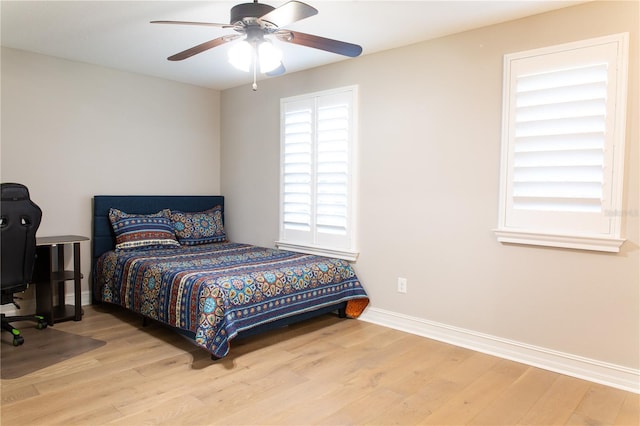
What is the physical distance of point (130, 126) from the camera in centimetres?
452

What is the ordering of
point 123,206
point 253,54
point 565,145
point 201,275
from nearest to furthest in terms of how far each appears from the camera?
point 253,54 < point 565,145 < point 201,275 < point 123,206

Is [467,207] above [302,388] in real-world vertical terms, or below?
above

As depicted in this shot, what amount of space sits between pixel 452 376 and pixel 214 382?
4.76 ft

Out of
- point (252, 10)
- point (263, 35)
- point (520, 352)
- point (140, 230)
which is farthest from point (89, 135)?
point (520, 352)

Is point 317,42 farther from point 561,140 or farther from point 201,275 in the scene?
point 201,275

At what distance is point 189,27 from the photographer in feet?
10.6

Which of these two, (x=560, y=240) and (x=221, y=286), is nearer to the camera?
(x=560, y=240)

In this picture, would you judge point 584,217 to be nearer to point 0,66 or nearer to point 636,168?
point 636,168

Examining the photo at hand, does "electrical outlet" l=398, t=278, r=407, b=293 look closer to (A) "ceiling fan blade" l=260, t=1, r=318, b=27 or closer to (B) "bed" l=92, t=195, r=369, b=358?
(B) "bed" l=92, t=195, r=369, b=358

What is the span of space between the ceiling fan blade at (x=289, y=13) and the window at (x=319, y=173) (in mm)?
1765

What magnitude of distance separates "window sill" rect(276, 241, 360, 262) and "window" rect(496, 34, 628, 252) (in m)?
1.33

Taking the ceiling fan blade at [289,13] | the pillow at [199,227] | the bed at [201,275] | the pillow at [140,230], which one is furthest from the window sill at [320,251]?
the ceiling fan blade at [289,13]

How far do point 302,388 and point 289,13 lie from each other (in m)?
2.02

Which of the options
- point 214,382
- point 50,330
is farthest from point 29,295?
point 214,382
